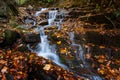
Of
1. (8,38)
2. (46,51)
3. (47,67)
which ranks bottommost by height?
(46,51)

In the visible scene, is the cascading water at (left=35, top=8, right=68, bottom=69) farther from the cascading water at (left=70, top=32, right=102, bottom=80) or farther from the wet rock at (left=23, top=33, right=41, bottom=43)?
the cascading water at (left=70, top=32, right=102, bottom=80)

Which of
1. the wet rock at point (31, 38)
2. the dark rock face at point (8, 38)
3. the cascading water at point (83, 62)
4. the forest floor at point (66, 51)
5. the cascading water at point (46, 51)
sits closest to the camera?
the forest floor at point (66, 51)

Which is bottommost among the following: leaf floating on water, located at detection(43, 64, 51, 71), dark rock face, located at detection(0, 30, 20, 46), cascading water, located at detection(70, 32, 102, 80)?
cascading water, located at detection(70, 32, 102, 80)

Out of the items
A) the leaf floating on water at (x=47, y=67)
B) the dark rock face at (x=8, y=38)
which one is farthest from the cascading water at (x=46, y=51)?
the dark rock face at (x=8, y=38)

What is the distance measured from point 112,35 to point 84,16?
3.08 m

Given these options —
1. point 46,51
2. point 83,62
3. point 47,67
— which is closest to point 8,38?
point 46,51

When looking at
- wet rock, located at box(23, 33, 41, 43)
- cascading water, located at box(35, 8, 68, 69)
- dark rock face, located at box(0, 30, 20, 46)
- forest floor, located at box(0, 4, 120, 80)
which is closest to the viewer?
forest floor, located at box(0, 4, 120, 80)

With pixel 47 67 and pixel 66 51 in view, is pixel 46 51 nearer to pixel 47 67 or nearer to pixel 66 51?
pixel 66 51

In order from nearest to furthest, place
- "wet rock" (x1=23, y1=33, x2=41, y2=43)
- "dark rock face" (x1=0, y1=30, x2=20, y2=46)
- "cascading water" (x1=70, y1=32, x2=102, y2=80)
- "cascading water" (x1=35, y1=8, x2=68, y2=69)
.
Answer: "cascading water" (x1=70, y1=32, x2=102, y2=80)
"cascading water" (x1=35, y1=8, x2=68, y2=69)
"dark rock face" (x1=0, y1=30, x2=20, y2=46)
"wet rock" (x1=23, y1=33, x2=41, y2=43)

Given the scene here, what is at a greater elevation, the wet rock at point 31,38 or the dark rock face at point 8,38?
the dark rock face at point 8,38

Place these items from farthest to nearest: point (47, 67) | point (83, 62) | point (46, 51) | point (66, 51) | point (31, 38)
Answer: point (31, 38)
point (46, 51)
point (66, 51)
point (83, 62)
point (47, 67)

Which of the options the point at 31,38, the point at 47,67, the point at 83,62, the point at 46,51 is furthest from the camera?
the point at 31,38

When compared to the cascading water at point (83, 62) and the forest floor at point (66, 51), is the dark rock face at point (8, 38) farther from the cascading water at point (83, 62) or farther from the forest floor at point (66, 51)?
the cascading water at point (83, 62)

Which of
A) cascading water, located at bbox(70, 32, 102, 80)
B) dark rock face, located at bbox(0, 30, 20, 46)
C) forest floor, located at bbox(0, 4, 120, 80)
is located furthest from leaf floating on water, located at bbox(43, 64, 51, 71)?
dark rock face, located at bbox(0, 30, 20, 46)
